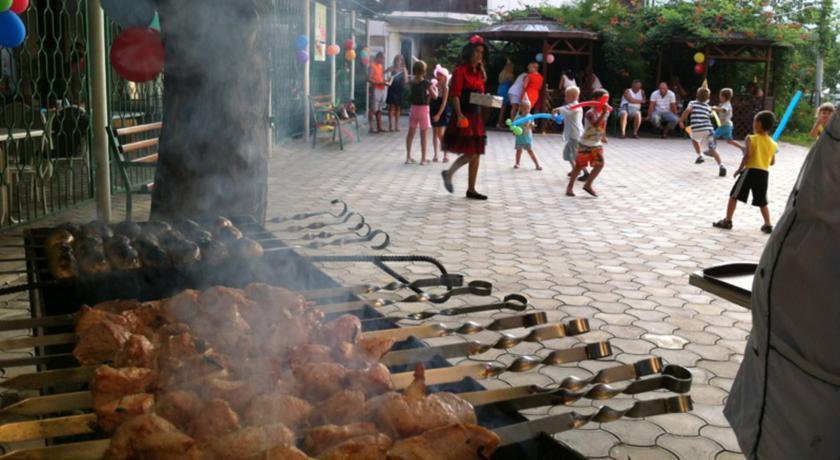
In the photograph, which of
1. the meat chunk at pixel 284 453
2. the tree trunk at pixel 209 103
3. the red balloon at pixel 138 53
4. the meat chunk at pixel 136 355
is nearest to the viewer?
the meat chunk at pixel 284 453

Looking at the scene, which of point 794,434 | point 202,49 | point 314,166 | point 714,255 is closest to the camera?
point 794,434

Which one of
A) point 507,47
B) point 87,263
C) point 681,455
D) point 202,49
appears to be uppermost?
point 507,47

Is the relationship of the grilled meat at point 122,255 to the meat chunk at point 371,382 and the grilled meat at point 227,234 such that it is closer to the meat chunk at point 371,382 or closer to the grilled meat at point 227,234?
the grilled meat at point 227,234

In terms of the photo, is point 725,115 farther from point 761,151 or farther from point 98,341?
point 98,341

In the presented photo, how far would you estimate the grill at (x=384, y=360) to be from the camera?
71.8 inches

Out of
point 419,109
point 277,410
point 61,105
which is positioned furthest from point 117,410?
point 419,109

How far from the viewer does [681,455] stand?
3398 millimetres

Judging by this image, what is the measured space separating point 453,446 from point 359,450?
0.76 feet

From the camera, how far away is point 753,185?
8742 millimetres

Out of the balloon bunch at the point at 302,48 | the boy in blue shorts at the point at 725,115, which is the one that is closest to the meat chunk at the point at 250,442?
the balloon bunch at the point at 302,48

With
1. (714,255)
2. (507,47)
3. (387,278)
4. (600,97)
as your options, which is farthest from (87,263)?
(507,47)

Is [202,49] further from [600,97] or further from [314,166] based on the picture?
[314,166]

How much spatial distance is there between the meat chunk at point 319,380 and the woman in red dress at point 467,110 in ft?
26.9

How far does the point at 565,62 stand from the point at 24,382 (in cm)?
2634
